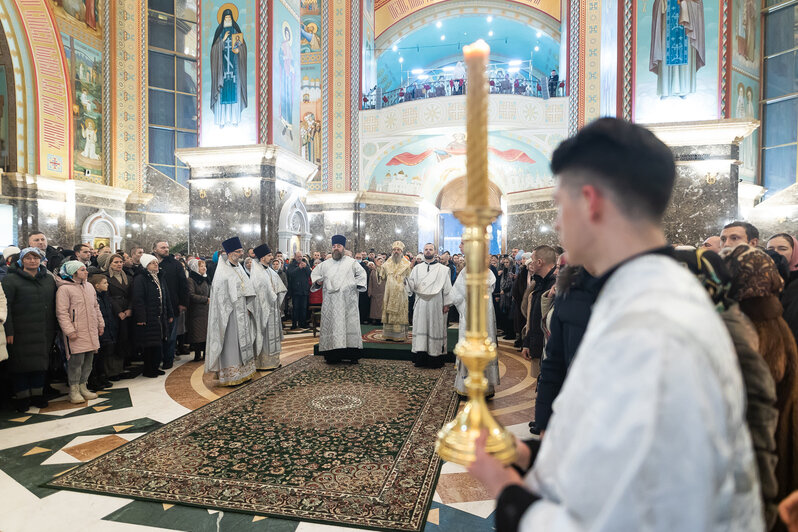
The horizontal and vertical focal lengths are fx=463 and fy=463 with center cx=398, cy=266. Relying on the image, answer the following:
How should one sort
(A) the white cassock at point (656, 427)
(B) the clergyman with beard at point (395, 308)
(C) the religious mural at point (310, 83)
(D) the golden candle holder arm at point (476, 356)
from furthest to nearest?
(C) the religious mural at point (310, 83) < (B) the clergyman with beard at point (395, 308) < (D) the golden candle holder arm at point (476, 356) < (A) the white cassock at point (656, 427)

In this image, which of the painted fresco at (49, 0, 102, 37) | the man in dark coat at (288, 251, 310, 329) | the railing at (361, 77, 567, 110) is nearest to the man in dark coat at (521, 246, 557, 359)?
the man in dark coat at (288, 251, 310, 329)

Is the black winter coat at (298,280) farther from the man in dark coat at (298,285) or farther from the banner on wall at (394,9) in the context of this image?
the banner on wall at (394,9)

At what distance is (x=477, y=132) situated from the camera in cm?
93

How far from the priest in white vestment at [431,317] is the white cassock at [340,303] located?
0.83 meters

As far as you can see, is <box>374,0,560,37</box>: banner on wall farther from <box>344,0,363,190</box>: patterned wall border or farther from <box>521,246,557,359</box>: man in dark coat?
<box>521,246,557,359</box>: man in dark coat

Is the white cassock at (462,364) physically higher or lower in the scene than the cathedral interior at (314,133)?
lower

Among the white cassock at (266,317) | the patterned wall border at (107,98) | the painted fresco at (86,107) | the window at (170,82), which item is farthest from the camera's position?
the window at (170,82)

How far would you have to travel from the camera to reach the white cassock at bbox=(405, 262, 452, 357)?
6.12 metres

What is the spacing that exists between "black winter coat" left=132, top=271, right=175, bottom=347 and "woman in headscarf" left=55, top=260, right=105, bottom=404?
1.99ft

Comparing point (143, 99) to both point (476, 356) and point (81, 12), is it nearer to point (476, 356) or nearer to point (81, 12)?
point (81, 12)

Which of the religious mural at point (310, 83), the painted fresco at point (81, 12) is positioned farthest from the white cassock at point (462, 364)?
the painted fresco at point (81, 12)

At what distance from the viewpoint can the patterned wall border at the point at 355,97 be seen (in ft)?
52.1

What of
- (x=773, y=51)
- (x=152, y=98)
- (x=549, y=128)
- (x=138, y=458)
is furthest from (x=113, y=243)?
(x=773, y=51)

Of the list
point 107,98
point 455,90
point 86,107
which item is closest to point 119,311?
point 86,107
